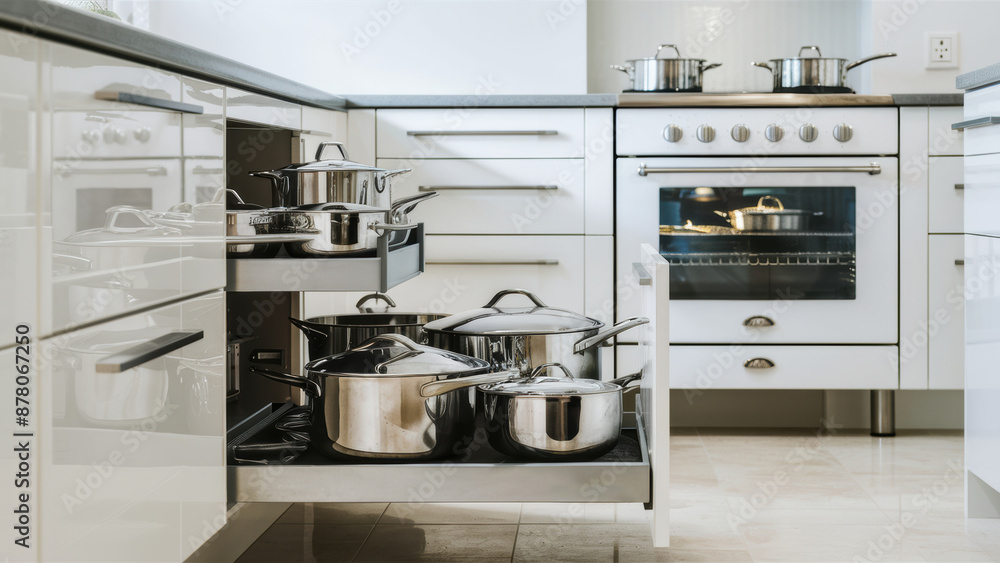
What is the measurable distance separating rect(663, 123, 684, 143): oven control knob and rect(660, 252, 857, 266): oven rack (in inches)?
12.6

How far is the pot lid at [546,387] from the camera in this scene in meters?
1.40

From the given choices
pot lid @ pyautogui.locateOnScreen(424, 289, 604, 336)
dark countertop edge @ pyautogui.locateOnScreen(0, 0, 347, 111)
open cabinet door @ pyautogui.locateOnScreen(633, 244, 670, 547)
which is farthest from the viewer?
pot lid @ pyautogui.locateOnScreen(424, 289, 604, 336)

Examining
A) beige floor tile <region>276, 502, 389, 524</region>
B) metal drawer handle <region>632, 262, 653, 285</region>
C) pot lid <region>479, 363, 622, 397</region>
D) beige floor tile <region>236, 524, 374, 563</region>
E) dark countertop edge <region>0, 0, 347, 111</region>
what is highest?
dark countertop edge <region>0, 0, 347, 111</region>

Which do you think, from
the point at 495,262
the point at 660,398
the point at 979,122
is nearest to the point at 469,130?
the point at 495,262

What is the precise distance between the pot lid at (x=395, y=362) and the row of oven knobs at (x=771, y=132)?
4.28ft

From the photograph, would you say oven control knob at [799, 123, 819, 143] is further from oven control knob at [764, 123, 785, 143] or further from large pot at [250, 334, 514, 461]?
large pot at [250, 334, 514, 461]

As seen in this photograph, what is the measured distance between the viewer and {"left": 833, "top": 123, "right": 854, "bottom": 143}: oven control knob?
8.30 feet

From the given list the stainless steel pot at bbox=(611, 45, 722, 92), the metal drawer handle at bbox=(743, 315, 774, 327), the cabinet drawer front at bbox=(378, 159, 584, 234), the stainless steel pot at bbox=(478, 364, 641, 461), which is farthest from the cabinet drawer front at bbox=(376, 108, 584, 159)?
the stainless steel pot at bbox=(478, 364, 641, 461)

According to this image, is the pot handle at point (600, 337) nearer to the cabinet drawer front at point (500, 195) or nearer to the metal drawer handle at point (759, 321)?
the cabinet drawer front at point (500, 195)

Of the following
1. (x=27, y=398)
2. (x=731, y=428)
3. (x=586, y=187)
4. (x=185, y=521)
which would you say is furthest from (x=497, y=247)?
(x=27, y=398)

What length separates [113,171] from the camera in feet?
3.42

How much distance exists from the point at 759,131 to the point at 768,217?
0.79ft

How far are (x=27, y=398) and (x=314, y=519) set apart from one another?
1.20 meters

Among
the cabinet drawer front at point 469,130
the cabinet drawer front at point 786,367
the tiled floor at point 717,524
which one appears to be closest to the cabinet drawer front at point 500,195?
the cabinet drawer front at point 469,130
